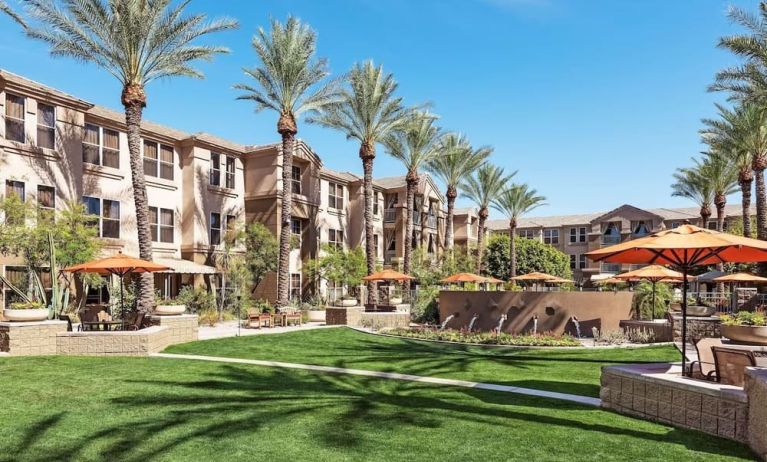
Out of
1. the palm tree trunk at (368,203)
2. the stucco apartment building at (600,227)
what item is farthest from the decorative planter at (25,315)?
the stucco apartment building at (600,227)

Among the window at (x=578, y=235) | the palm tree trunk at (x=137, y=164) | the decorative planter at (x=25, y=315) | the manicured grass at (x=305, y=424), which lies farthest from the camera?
the window at (x=578, y=235)

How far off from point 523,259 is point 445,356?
4420 cm

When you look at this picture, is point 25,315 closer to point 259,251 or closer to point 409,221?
point 259,251

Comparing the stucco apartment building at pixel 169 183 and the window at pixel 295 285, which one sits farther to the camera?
the window at pixel 295 285

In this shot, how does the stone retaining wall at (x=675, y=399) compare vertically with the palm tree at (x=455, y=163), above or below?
below

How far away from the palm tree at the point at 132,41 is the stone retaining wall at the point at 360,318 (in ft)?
26.7

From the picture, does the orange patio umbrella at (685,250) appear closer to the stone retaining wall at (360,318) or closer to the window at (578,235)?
the stone retaining wall at (360,318)

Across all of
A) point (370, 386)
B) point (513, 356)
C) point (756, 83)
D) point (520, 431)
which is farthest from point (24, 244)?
point (756, 83)

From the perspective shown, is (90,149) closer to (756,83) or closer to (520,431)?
(520,431)

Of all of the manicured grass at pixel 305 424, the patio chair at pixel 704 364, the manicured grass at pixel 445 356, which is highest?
the patio chair at pixel 704 364

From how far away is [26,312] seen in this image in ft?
51.5

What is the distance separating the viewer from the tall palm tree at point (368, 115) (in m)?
34.3

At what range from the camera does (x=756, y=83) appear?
23922mm

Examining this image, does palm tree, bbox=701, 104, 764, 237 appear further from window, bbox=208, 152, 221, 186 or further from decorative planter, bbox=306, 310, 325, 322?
window, bbox=208, 152, 221, 186
